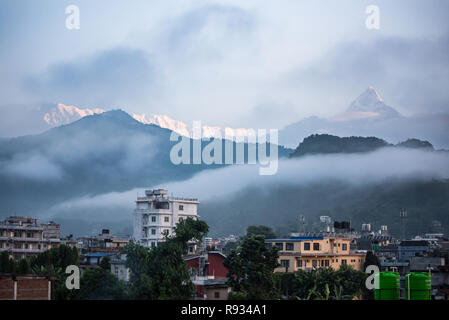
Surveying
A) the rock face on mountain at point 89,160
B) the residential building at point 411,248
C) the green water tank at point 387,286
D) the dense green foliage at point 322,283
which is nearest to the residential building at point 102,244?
the dense green foliage at point 322,283

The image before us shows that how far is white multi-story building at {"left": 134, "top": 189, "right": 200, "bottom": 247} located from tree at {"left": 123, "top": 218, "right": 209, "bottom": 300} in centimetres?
1908

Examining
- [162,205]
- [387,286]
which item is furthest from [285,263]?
[387,286]

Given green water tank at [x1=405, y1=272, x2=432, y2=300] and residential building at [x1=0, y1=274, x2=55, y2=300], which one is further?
residential building at [x1=0, y1=274, x2=55, y2=300]

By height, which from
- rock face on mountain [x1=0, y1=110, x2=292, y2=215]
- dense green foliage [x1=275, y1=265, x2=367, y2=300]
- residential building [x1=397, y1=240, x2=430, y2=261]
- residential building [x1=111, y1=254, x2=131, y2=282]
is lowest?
dense green foliage [x1=275, y1=265, x2=367, y2=300]

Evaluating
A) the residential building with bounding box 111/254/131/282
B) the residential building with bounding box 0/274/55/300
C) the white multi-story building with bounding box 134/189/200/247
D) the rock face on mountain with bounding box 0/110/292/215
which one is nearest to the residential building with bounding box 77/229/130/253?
the white multi-story building with bounding box 134/189/200/247

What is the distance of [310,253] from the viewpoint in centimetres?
3056

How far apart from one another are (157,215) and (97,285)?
2158 centimetres

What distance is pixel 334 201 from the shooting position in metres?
105

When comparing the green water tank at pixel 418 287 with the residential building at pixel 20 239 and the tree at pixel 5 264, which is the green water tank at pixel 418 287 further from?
the residential building at pixel 20 239

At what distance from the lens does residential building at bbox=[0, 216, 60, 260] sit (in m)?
37.0

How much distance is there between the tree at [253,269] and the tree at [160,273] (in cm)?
200

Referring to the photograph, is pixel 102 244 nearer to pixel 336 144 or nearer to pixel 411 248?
pixel 411 248

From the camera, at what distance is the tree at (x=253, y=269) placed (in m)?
21.4

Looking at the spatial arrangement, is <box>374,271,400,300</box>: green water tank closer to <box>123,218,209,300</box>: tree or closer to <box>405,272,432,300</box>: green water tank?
<box>405,272,432,300</box>: green water tank
